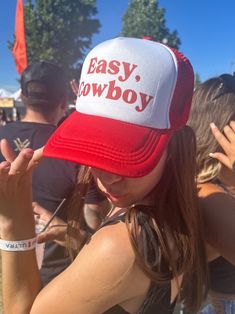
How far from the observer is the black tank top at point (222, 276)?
146cm

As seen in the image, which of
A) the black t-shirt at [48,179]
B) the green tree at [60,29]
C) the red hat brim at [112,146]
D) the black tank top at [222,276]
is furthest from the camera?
the green tree at [60,29]

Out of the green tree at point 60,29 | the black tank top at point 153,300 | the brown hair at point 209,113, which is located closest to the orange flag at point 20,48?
the brown hair at point 209,113

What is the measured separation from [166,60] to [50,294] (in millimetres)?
589

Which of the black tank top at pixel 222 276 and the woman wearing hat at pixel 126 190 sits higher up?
the woman wearing hat at pixel 126 190

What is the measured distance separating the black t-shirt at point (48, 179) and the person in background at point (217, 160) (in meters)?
0.74

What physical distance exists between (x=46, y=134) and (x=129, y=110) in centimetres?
165

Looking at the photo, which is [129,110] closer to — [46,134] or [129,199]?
[129,199]

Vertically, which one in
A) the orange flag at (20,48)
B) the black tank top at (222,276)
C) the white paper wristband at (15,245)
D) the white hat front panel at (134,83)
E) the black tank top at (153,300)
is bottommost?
the orange flag at (20,48)

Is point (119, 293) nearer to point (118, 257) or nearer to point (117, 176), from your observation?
point (118, 257)

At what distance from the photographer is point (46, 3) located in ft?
90.4

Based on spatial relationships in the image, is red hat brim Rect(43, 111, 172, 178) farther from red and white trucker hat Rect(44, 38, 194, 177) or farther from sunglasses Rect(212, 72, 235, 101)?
sunglasses Rect(212, 72, 235, 101)

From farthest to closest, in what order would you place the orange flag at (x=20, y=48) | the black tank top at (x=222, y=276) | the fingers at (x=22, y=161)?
the orange flag at (x=20, y=48)
the black tank top at (x=222, y=276)
the fingers at (x=22, y=161)

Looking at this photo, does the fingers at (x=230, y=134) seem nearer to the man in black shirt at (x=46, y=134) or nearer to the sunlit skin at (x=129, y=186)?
the sunlit skin at (x=129, y=186)

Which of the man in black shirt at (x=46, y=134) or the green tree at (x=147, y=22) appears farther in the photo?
the green tree at (x=147, y=22)
